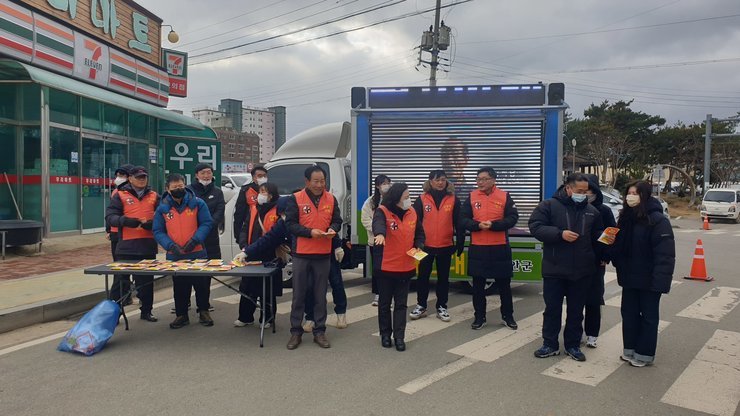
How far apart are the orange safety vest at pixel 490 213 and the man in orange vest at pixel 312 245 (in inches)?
65.3

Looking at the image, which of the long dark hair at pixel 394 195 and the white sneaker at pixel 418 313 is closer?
the long dark hair at pixel 394 195

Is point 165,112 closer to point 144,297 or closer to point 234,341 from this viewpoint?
point 144,297

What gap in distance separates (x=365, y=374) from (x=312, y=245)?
1410 millimetres

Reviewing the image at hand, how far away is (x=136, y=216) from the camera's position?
6.10m

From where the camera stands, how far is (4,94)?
39.2 feet

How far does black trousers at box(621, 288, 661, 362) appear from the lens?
4.73 meters

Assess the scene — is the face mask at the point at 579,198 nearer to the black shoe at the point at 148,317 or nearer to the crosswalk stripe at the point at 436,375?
the crosswalk stripe at the point at 436,375

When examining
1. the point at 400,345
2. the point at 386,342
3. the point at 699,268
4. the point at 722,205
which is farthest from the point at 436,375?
the point at 722,205

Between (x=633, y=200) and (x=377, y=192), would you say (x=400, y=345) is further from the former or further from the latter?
(x=633, y=200)

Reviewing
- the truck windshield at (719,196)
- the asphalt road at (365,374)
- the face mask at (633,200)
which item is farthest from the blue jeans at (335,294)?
the truck windshield at (719,196)

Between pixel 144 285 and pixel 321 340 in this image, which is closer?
pixel 321 340

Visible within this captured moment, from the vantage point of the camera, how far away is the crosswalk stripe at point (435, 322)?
19.4 feet

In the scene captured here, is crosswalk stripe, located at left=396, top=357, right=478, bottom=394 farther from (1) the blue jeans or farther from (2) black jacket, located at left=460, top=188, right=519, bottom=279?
(1) the blue jeans

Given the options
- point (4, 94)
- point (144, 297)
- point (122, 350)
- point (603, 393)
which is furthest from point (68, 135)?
point (603, 393)
